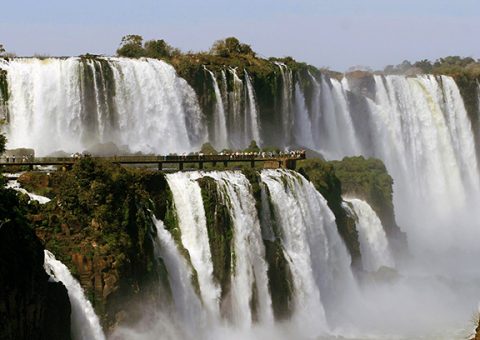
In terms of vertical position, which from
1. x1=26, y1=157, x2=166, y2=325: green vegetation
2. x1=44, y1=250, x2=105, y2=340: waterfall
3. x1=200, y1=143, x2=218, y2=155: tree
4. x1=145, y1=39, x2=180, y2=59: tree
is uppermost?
x1=145, y1=39, x2=180, y2=59: tree

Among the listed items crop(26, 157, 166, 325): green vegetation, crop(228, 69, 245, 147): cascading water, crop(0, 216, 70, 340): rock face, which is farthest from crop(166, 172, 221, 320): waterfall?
crop(228, 69, 245, 147): cascading water

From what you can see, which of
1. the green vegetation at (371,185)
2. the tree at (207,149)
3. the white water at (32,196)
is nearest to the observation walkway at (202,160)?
the tree at (207,149)

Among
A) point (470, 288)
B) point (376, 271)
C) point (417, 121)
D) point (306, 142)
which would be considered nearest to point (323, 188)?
point (376, 271)

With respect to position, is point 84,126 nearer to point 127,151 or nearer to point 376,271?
point 127,151

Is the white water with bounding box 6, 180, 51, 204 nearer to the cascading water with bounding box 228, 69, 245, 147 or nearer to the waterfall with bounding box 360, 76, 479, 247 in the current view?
the cascading water with bounding box 228, 69, 245, 147

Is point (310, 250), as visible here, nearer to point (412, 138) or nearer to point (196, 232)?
point (196, 232)

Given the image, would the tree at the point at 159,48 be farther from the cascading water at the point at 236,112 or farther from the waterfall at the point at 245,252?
the waterfall at the point at 245,252
